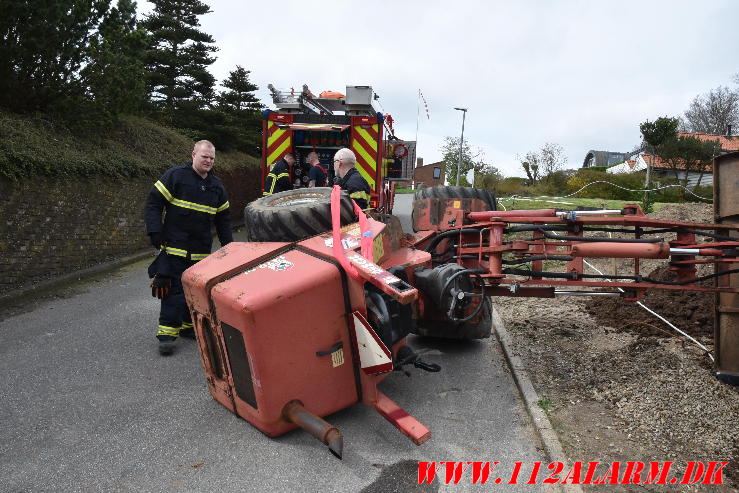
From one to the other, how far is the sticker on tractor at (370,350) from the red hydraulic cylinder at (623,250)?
4.42 ft

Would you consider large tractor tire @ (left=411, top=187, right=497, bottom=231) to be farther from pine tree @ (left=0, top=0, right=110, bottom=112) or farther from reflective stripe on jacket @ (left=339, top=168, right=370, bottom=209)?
pine tree @ (left=0, top=0, right=110, bottom=112)

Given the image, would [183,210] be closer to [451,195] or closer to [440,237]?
[440,237]

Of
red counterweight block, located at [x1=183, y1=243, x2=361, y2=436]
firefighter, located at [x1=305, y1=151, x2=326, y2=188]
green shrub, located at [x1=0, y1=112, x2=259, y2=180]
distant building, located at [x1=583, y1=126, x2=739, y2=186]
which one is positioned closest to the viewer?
red counterweight block, located at [x1=183, y1=243, x2=361, y2=436]

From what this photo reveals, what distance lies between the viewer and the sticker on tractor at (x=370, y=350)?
2744mm

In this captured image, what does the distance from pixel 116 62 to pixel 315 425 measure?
25.1 ft

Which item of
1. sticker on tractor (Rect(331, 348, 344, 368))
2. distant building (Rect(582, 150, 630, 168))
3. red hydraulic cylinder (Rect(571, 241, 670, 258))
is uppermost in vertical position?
red hydraulic cylinder (Rect(571, 241, 670, 258))

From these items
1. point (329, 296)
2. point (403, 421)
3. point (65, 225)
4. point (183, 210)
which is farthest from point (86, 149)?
point (403, 421)

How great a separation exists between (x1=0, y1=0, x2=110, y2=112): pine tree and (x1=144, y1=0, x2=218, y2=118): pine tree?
6814 mm

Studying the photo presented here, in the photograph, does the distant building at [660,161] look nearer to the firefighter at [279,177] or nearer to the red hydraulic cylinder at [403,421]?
the firefighter at [279,177]

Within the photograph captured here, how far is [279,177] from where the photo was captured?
7734 millimetres

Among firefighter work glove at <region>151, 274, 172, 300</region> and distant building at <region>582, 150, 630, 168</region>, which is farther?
distant building at <region>582, 150, 630, 168</region>

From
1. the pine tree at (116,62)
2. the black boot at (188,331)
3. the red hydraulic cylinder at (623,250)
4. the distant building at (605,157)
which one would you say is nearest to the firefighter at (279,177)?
the pine tree at (116,62)

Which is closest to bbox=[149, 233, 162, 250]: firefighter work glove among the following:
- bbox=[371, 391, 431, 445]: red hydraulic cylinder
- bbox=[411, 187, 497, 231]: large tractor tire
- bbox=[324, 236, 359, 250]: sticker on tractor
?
bbox=[324, 236, 359, 250]: sticker on tractor

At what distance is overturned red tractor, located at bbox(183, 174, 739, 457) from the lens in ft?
8.75
